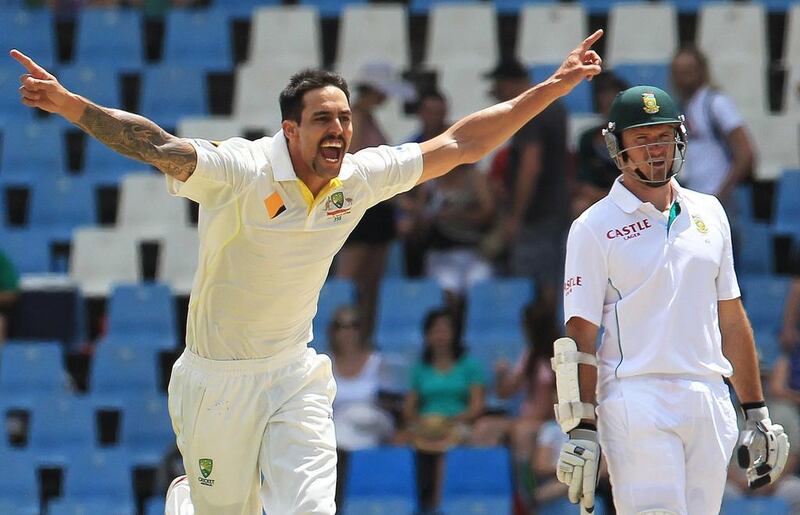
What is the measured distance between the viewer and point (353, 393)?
1012 centimetres

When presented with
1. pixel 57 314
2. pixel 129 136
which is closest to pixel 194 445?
pixel 129 136

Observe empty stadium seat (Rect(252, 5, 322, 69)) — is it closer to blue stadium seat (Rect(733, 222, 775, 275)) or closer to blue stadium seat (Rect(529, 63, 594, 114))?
blue stadium seat (Rect(529, 63, 594, 114))

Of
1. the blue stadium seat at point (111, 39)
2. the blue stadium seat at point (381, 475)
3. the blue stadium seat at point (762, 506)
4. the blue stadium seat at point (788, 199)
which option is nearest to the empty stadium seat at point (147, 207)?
the blue stadium seat at point (111, 39)

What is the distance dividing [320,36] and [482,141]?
7.00m

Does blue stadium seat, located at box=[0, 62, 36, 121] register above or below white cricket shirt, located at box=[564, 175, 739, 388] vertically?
above

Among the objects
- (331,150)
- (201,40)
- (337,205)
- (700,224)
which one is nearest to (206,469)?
(337,205)

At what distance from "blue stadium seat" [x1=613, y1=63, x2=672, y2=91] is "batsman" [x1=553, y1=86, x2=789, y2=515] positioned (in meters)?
5.74

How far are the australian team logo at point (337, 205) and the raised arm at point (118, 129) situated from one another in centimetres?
62

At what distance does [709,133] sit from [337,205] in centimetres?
493

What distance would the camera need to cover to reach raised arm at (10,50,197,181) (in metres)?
5.52

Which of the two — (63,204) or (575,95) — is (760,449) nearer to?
(575,95)

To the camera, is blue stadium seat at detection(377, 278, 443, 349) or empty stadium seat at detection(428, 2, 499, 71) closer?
blue stadium seat at detection(377, 278, 443, 349)

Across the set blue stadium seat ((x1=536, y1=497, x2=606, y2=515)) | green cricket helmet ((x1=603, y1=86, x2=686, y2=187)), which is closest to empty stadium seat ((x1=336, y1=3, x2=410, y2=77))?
blue stadium seat ((x1=536, y1=497, x2=606, y2=515))

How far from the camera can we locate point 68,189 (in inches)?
484
